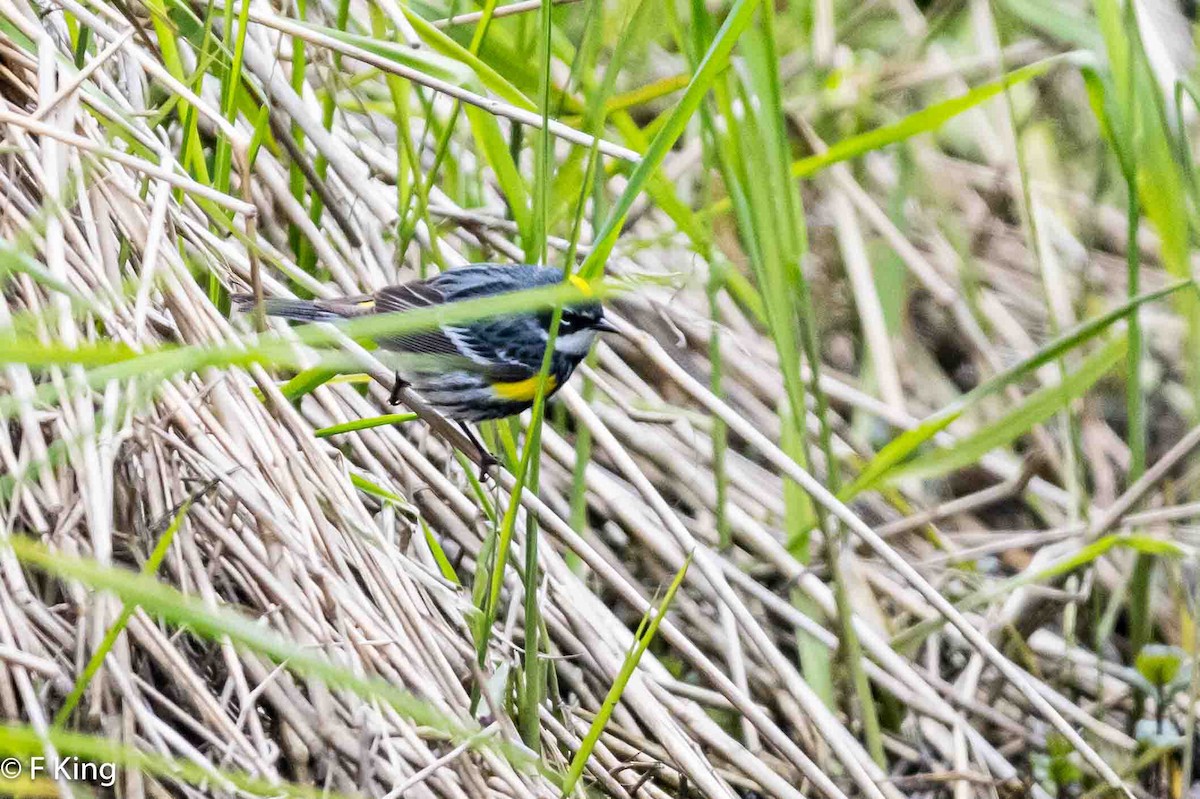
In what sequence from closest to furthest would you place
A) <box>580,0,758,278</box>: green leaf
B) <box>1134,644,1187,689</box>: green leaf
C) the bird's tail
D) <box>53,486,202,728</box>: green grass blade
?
<box>53,486,202,728</box>: green grass blade, <box>580,0,758,278</box>: green leaf, the bird's tail, <box>1134,644,1187,689</box>: green leaf

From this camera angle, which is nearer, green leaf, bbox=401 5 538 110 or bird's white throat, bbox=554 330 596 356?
green leaf, bbox=401 5 538 110

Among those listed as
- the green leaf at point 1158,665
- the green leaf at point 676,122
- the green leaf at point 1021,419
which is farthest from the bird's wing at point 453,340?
the green leaf at point 1158,665

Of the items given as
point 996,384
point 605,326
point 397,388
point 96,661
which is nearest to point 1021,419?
point 996,384

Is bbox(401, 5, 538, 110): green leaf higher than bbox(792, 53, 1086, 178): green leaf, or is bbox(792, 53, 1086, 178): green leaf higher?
bbox(401, 5, 538, 110): green leaf

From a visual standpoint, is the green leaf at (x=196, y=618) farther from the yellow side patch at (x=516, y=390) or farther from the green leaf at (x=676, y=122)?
the yellow side patch at (x=516, y=390)

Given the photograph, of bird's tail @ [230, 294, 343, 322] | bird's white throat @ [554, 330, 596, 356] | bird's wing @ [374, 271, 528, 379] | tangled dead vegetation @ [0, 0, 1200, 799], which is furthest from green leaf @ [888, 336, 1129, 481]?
bird's tail @ [230, 294, 343, 322]

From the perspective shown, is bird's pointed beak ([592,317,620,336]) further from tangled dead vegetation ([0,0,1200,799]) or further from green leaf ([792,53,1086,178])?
green leaf ([792,53,1086,178])
